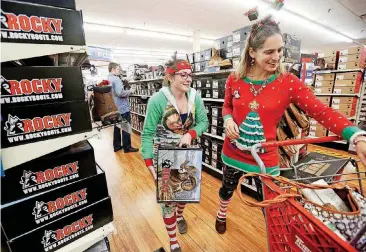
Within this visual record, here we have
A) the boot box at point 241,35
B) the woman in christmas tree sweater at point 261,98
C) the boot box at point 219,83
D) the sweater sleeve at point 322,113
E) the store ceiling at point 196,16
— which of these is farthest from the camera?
the store ceiling at point 196,16

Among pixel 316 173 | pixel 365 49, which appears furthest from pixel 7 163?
pixel 365 49

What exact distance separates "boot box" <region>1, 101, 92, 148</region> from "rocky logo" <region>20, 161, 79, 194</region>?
174mm

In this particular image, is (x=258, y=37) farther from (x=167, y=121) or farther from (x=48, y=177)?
(x=48, y=177)

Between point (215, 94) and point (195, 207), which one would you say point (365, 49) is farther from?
point (195, 207)

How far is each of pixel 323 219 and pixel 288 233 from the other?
0.42 feet

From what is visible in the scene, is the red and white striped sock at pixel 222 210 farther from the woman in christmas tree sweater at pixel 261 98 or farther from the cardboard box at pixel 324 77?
the cardboard box at pixel 324 77

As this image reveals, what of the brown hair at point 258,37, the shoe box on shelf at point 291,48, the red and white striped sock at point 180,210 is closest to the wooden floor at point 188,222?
the red and white striped sock at point 180,210

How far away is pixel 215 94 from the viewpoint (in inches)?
109

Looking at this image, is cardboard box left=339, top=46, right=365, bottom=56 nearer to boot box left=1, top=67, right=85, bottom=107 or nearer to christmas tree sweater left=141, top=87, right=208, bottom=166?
christmas tree sweater left=141, top=87, right=208, bottom=166

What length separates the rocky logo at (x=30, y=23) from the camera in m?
0.73

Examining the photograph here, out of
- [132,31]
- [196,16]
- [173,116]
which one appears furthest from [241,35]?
[132,31]

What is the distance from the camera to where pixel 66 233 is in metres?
1.02

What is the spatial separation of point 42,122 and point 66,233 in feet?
1.95

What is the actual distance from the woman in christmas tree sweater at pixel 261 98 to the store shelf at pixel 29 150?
95 centimetres
